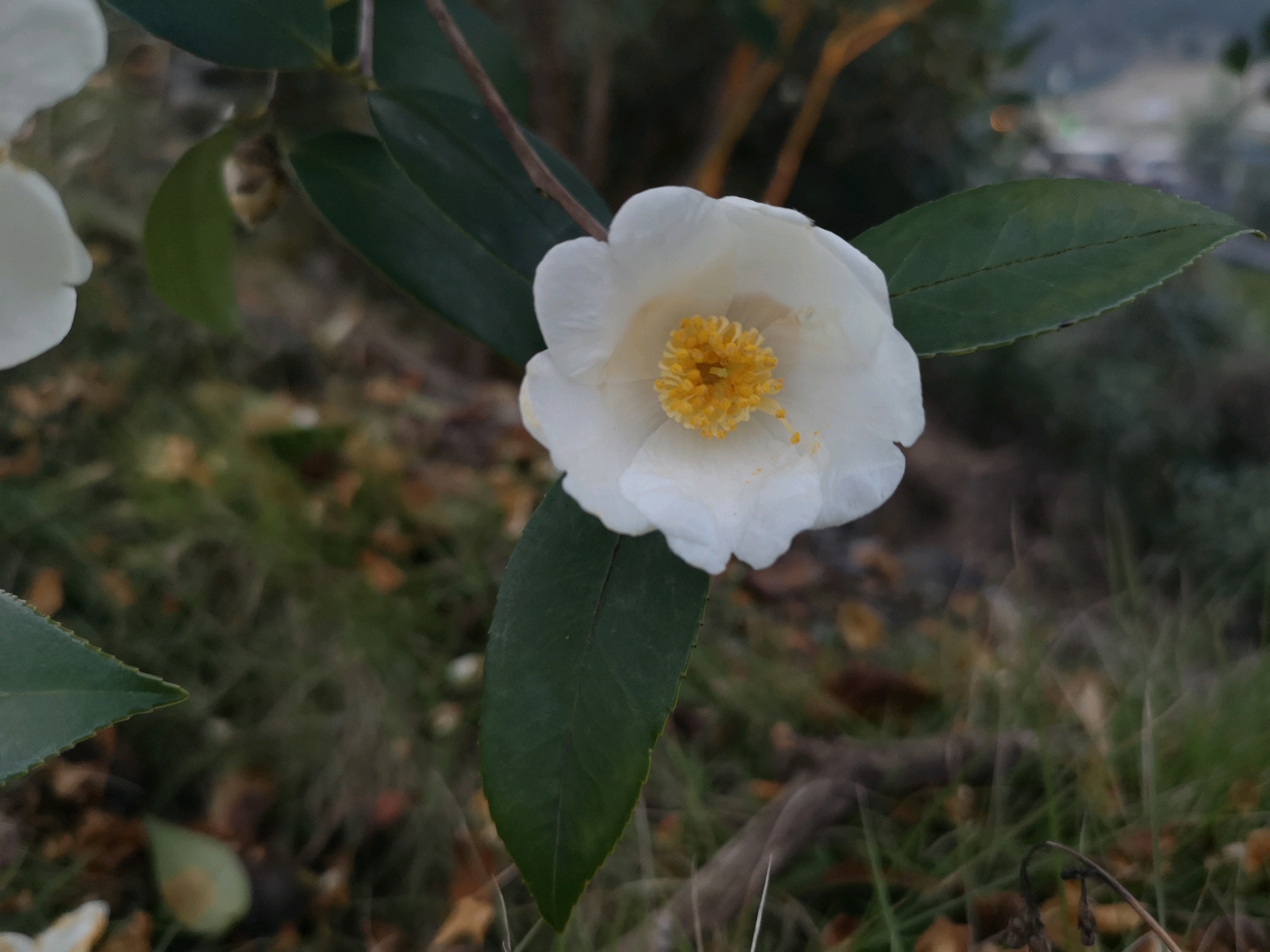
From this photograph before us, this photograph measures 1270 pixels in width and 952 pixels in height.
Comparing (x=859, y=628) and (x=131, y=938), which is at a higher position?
(x=131, y=938)

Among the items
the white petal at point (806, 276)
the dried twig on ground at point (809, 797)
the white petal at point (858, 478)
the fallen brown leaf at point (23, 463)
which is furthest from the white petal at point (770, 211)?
the fallen brown leaf at point (23, 463)

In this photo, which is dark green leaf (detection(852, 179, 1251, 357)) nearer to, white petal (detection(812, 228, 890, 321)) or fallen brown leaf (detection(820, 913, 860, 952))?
white petal (detection(812, 228, 890, 321))

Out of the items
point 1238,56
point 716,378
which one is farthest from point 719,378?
point 1238,56

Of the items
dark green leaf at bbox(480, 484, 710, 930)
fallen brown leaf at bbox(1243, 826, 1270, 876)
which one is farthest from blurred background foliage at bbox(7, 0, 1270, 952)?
dark green leaf at bbox(480, 484, 710, 930)

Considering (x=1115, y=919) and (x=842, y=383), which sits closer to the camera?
(x=842, y=383)

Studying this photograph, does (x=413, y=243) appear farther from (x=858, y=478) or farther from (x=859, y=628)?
(x=859, y=628)
